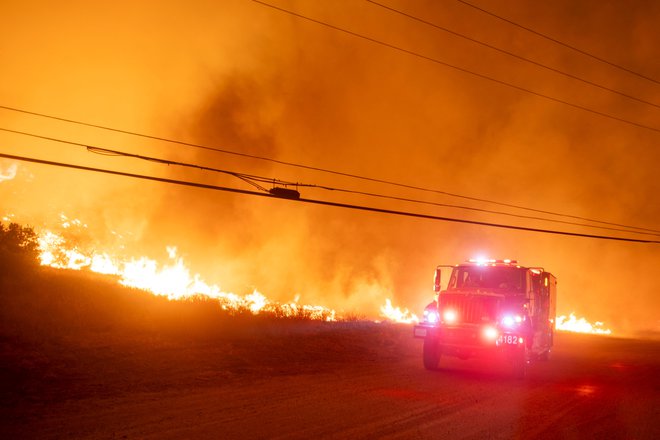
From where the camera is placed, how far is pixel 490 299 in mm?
13594

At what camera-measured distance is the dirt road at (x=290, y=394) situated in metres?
7.46

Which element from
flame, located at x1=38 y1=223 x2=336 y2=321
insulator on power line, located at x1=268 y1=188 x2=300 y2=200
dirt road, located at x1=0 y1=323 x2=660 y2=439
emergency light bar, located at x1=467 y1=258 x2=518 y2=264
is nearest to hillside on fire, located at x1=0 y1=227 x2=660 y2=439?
dirt road, located at x1=0 y1=323 x2=660 y2=439

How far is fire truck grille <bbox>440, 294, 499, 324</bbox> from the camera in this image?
44.3 ft

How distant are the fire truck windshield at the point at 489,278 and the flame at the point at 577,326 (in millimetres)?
28407

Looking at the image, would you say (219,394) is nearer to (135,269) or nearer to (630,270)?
(135,269)

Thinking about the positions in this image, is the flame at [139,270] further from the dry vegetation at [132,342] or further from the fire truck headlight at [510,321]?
the fire truck headlight at [510,321]

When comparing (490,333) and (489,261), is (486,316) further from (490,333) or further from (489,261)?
(489,261)

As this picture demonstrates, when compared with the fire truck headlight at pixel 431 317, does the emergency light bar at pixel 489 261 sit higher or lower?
higher

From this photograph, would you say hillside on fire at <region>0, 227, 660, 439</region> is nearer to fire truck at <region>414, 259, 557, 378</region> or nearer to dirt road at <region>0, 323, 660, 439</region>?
dirt road at <region>0, 323, 660, 439</region>

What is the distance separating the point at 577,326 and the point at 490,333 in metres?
31.9

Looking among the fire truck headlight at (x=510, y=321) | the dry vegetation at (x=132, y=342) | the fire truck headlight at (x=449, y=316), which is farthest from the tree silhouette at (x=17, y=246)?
the fire truck headlight at (x=510, y=321)

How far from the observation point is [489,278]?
1470 cm

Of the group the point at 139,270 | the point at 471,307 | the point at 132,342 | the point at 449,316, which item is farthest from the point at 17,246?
the point at 471,307

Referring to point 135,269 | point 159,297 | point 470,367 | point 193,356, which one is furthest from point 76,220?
point 470,367
